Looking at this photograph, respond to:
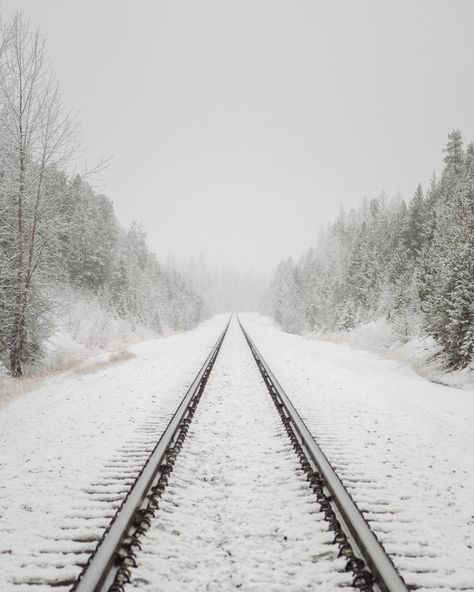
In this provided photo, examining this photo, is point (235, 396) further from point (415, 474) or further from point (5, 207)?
point (5, 207)

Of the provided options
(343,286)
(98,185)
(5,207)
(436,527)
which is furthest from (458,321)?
(343,286)

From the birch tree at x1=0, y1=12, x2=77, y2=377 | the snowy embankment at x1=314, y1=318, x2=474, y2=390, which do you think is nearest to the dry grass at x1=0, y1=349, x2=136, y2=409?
the birch tree at x1=0, y1=12, x2=77, y2=377

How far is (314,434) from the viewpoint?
233 inches

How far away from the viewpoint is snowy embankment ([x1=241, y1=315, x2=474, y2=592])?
2910 millimetres

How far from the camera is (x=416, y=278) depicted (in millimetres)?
27125

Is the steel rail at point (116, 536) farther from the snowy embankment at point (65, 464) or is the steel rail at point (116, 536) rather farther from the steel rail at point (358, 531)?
the steel rail at point (358, 531)

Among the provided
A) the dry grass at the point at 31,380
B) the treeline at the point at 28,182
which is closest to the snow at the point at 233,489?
the dry grass at the point at 31,380

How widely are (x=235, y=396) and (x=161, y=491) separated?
4.87 m

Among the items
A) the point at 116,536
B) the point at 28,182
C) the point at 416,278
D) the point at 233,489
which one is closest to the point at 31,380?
the point at 28,182

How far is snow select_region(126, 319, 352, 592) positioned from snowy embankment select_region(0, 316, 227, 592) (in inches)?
22.8

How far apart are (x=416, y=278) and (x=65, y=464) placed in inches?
1082

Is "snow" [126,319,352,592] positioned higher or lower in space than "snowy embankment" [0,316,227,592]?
higher

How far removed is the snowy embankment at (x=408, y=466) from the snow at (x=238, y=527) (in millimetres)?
611

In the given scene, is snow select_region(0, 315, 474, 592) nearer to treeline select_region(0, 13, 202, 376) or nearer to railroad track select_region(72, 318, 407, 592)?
railroad track select_region(72, 318, 407, 592)
